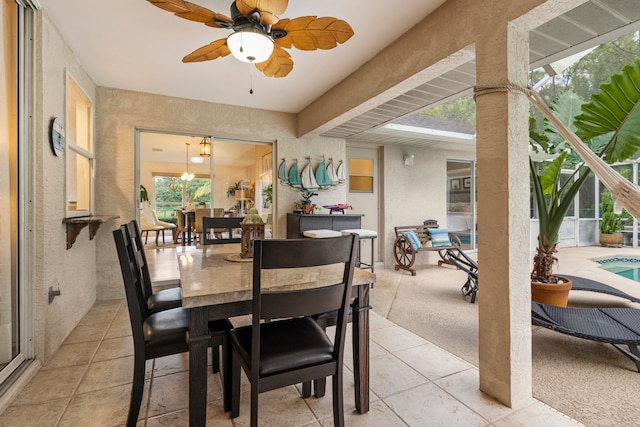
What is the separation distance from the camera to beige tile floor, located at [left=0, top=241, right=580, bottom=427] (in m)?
1.52

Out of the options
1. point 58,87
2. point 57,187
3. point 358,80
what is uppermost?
point 358,80

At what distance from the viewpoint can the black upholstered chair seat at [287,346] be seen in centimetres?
121

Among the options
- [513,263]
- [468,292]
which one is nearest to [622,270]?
[468,292]

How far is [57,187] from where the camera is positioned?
2398 mm

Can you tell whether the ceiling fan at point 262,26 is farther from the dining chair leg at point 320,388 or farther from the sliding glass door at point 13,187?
the dining chair leg at point 320,388

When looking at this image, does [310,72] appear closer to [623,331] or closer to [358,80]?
[358,80]

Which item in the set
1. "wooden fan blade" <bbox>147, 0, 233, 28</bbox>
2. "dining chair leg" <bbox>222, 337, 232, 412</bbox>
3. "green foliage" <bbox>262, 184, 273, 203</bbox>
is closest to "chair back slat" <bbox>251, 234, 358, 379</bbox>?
"dining chair leg" <bbox>222, 337, 232, 412</bbox>

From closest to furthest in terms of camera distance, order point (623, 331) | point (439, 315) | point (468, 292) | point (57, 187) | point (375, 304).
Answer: point (623, 331) < point (57, 187) < point (439, 315) < point (375, 304) < point (468, 292)

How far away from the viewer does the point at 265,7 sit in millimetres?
1760

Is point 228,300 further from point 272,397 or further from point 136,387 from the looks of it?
point 272,397

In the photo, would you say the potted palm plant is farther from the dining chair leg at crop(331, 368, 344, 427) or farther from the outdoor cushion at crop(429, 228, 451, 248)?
the outdoor cushion at crop(429, 228, 451, 248)

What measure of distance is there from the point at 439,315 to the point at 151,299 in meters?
2.69

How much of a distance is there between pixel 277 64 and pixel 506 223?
201 centimetres

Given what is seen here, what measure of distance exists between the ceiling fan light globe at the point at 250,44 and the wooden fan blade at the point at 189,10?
0.11m
